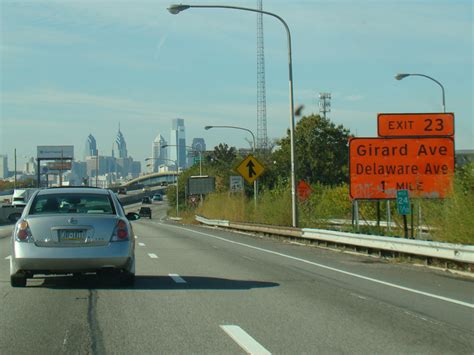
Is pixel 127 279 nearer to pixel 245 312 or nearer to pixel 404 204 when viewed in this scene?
pixel 245 312

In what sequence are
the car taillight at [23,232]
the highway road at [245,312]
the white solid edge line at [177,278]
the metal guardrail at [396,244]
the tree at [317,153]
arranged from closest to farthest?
the highway road at [245,312]
the car taillight at [23,232]
the white solid edge line at [177,278]
the metal guardrail at [396,244]
the tree at [317,153]

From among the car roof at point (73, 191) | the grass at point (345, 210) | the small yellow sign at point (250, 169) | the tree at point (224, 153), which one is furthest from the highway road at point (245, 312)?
the tree at point (224, 153)

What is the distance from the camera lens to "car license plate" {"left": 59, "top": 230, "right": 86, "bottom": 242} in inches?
453

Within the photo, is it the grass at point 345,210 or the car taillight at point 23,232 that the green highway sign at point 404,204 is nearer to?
the grass at point 345,210

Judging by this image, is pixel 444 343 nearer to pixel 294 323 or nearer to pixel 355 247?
pixel 294 323

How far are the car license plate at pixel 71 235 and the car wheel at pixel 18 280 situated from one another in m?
1.10

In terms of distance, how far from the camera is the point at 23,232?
37.8 feet

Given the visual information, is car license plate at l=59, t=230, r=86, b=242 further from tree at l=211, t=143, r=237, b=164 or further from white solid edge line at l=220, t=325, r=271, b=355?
tree at l=211, t=143, r=237, b=164

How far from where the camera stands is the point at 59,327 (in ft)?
29.0

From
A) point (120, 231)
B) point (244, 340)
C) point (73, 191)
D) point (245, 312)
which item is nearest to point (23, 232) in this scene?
point (73, 191)

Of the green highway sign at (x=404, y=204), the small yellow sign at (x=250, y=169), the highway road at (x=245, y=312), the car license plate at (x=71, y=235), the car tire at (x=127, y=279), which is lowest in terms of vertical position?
the highway road at (x=245, y=312)

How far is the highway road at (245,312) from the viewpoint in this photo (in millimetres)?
7926

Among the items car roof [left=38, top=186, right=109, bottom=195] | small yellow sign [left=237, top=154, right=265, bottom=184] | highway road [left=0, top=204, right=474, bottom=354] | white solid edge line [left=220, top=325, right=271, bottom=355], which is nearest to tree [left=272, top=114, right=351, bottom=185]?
small yellow sign [left=237, top=154, right=265, bottom=184]


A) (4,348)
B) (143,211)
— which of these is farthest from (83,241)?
(143,211)
